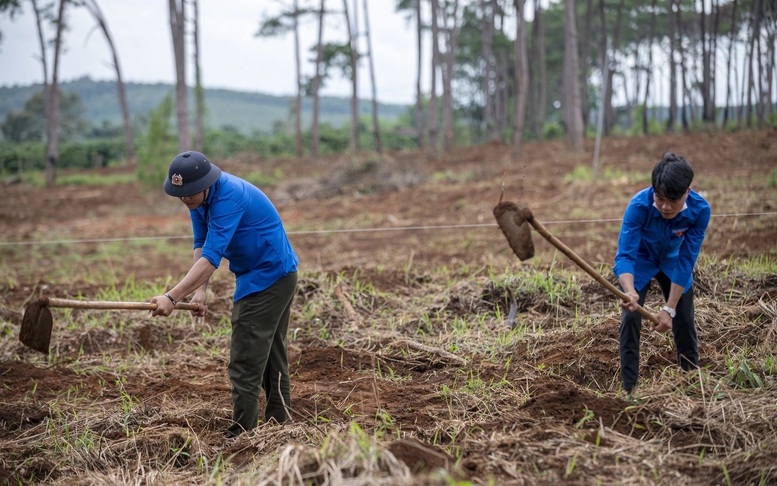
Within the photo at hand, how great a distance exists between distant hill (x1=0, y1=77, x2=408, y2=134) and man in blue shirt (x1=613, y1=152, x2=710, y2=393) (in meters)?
79.0

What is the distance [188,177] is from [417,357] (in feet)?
7.34

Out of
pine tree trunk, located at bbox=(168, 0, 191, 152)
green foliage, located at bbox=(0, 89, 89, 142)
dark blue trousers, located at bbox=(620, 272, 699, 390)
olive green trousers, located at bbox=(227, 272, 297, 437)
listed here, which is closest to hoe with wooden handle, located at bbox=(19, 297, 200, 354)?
olive green trousers, located at bbox=(227, 272, 297, 437)

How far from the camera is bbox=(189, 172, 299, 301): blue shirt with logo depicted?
3396 mm

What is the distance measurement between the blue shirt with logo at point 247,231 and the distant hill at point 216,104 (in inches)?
3099

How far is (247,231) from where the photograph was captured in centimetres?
349

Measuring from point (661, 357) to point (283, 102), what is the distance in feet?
368

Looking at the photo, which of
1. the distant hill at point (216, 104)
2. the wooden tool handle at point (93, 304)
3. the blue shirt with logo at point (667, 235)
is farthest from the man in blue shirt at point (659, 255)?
the distant hill at point (216, 104)

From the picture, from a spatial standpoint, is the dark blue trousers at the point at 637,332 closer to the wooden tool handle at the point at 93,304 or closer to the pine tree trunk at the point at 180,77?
the wooden tool handle at the point at 93,304

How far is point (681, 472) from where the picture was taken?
260 centimetres

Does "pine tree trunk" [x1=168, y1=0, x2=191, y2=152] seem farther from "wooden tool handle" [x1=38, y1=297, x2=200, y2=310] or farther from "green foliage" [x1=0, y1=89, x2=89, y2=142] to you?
"green foliage" [x1=0, y1=89, x2=89, y2=142]

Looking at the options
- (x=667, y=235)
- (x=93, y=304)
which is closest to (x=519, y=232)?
(x=667, y=235)

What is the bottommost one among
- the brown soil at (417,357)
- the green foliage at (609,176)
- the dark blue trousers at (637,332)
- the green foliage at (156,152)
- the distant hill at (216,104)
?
the brown soil at (417,357)

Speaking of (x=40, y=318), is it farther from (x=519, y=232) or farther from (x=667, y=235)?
(x=667, y=235)

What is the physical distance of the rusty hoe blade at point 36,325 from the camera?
10.8 feet
